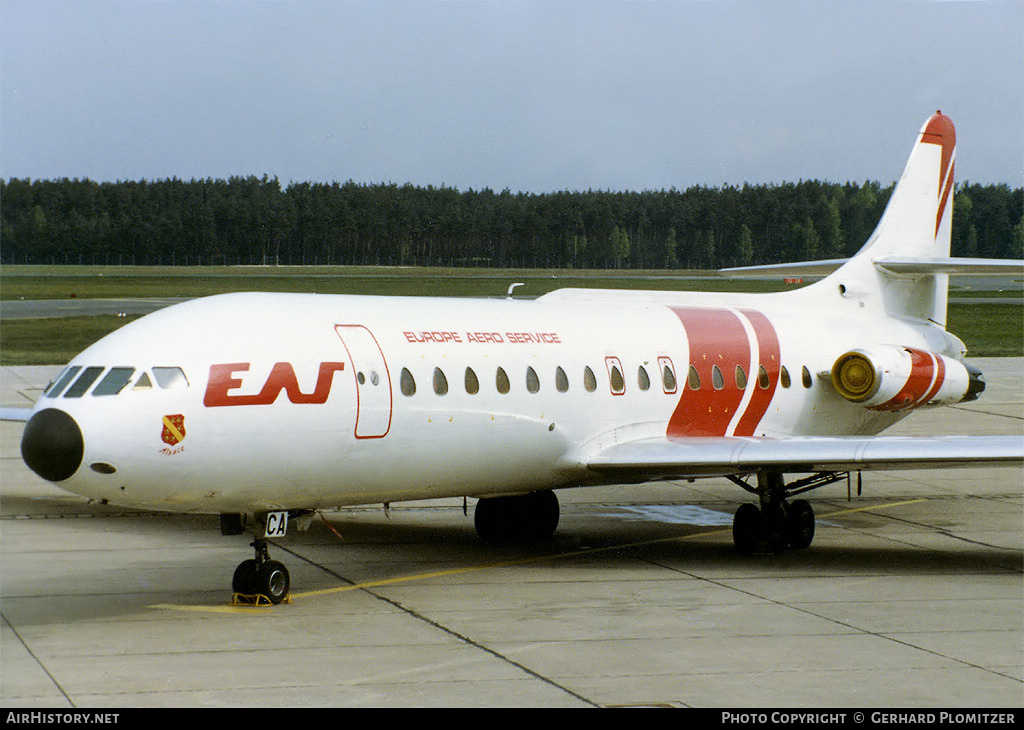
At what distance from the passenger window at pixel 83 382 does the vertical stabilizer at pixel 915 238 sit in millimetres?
12293

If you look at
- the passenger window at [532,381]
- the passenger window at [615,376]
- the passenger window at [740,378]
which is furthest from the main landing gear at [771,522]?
the passenger window at [532,381]

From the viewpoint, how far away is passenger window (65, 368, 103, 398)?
12.4 metres

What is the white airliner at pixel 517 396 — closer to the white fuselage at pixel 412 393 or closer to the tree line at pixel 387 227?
the white fuselage at pixel 412 393

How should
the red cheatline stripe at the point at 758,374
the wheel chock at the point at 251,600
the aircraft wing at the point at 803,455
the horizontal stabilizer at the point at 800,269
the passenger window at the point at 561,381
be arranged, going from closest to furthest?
1. the wheel chock at the point at 251,600
2. the aircraft wing at the point at 803,455
3. the passenger window at the point at 561,381
4. the red cheatline stripe at the point at 758,374
5. the horizontal stabilizer at the point at 800,269

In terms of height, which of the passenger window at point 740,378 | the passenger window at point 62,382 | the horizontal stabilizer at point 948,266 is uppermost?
the horizontal stabilizer at point 948,266

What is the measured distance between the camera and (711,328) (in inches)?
737

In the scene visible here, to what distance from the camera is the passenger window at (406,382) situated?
14406 millimetres

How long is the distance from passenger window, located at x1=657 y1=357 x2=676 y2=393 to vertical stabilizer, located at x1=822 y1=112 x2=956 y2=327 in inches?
181

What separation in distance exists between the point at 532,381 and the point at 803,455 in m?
3.27

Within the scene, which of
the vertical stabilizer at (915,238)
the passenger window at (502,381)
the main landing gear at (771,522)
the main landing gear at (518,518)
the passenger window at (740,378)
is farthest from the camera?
the vertical stabilizer at (915,238)

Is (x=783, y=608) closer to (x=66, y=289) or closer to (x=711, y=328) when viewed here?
(x=711, y=328)

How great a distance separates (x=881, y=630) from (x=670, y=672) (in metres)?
2.76
